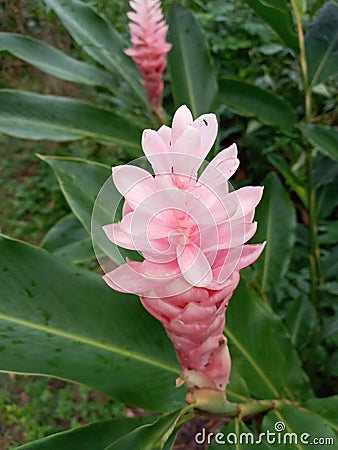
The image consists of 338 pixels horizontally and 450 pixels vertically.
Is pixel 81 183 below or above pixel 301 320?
above

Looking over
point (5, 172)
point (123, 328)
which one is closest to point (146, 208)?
point (123, 328)

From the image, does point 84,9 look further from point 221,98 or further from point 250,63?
point 250,63

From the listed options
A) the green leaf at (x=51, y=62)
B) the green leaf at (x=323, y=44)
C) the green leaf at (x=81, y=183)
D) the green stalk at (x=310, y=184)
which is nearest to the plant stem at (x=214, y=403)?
the green leaf at (x=81, y=183)

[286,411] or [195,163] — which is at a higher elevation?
[195,163]

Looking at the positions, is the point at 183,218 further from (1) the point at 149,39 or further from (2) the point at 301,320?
(2) the point at 301,320

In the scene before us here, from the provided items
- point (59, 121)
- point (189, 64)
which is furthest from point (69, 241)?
point (189, 64)

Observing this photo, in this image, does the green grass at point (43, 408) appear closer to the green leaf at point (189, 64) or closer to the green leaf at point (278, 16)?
→ the green leaf at point (189, 64)
